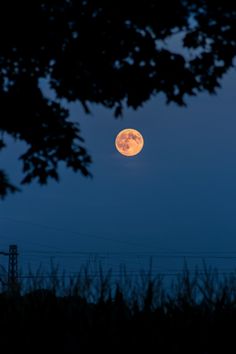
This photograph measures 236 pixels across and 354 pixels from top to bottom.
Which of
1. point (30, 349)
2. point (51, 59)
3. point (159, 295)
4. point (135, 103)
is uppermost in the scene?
point (51, 59)

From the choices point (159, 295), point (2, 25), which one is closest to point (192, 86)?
point (2, 25)

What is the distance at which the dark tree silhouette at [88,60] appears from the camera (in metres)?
7.12

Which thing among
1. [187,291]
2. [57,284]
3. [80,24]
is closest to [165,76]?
[80,24]

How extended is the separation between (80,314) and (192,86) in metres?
3.20

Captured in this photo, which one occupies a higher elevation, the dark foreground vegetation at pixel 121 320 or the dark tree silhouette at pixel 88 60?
the dark tree silhouette at pixel 88 60

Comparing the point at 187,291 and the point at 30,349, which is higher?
the point at 187,291

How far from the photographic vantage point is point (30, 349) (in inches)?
316

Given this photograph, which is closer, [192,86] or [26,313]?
[192,86]

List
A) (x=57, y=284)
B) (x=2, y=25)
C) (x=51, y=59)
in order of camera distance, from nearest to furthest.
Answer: (x=2, y=25) < (x=51, y=59) < (x=57, y=284)

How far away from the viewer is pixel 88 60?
735cm

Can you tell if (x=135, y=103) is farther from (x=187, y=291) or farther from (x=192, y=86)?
(x=187, y=291)

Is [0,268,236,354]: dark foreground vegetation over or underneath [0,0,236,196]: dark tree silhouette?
underneath

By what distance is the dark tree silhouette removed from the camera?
7.12 m

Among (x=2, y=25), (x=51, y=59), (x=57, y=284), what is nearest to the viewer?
(x=2, y=25)
